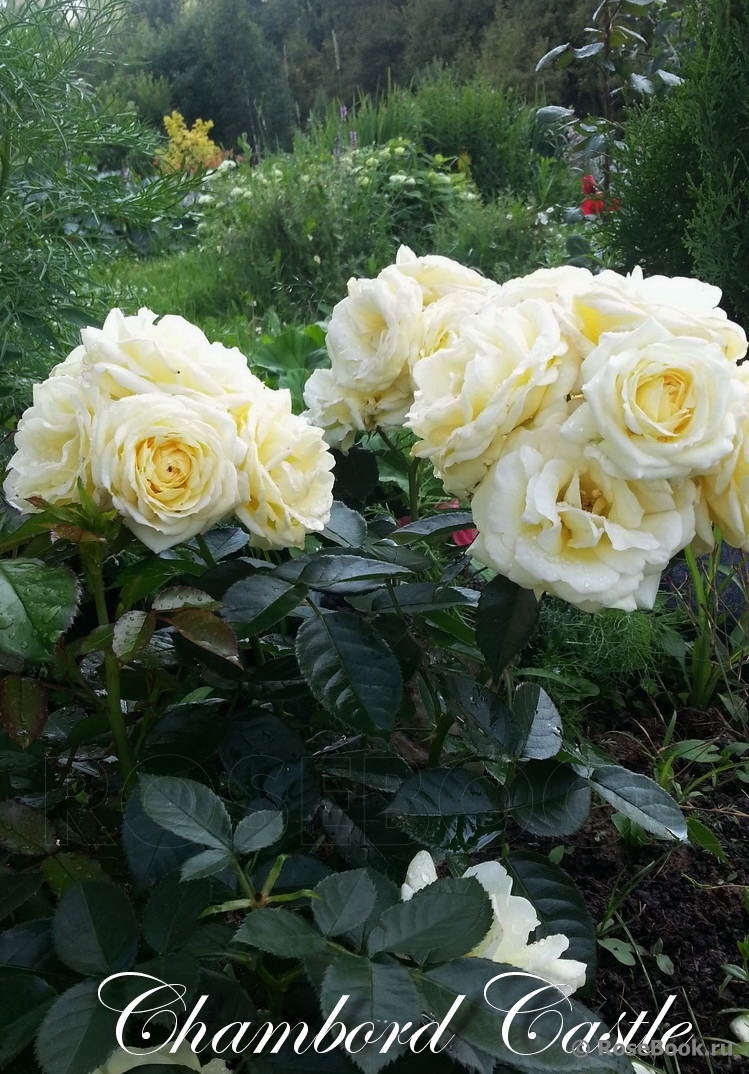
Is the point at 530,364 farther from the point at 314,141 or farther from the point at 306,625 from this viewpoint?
the point at 314,141

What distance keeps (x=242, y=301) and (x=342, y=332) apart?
2682 millimetres

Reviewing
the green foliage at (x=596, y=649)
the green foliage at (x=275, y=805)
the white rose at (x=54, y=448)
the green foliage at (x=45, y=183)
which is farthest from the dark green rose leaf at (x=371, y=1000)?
the green foliage at (x=45, y=183)

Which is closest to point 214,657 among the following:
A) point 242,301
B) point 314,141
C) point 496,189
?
point 242,301

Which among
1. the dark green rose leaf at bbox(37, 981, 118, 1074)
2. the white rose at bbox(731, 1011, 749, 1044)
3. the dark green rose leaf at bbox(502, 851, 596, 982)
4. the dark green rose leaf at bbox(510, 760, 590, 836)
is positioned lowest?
the white rose at bbox(731, 1011, 749, 1044)

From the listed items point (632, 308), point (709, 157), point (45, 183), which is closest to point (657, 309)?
point (632, 308)

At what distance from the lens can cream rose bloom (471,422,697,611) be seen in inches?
19.0

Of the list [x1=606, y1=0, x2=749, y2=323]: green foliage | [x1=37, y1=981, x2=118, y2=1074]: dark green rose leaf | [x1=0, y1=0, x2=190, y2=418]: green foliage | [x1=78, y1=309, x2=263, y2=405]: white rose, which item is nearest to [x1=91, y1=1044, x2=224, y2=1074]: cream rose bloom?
[x1=37, y1=981, x2=118, y2=1074]: dark green rose leaf

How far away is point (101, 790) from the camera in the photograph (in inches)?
29.5

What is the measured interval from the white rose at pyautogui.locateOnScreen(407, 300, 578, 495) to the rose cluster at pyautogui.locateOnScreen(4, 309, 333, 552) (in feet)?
0.32

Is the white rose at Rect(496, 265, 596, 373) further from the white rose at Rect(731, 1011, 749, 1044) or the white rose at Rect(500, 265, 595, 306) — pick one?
the white rose at Rect(731, 1011, 749, 1044)

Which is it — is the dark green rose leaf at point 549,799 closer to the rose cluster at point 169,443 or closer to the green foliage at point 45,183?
the rose cluster at point 169,443

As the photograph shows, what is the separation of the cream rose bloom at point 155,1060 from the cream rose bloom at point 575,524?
1.00 ft

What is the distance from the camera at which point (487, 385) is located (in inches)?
20.3

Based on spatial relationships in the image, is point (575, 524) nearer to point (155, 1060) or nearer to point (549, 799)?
point (549, 799)
